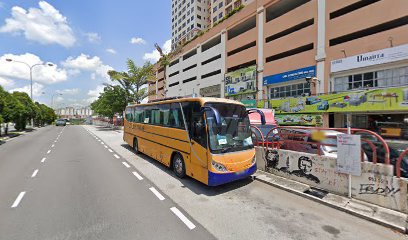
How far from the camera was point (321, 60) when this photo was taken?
67.9 ft

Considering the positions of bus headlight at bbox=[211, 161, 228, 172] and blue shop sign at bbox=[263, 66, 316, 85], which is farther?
blue shop sign at bbox=[263, 66, 316, 85]

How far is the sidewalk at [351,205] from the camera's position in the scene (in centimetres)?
405

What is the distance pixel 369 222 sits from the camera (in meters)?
4.21

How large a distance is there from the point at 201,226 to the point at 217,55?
34.6 meters

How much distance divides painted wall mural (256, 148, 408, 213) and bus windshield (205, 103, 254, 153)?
1.45m

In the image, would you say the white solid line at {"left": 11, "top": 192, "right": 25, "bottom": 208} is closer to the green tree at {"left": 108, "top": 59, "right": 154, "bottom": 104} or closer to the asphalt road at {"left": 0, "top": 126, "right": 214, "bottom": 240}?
the asphalt road at {"left": 0, "top": 126, "right": 214, "bottom": 240}

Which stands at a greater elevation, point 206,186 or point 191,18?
point 191,18

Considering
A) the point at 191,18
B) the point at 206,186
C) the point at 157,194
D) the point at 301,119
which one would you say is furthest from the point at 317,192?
the point at 191,18

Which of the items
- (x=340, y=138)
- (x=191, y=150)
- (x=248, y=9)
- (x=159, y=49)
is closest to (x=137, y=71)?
(x=159, y=49)

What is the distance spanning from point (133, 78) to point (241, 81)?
676 inches

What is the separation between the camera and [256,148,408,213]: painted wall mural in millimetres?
4410

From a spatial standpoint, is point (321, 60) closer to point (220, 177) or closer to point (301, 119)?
point (301, 119)

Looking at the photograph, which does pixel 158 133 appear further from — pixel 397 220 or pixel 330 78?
pixel 330 78

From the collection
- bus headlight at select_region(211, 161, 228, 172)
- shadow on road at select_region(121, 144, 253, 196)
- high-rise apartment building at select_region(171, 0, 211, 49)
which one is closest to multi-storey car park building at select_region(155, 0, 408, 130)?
shadow on road at select_region(121, 144, 253, 196)
